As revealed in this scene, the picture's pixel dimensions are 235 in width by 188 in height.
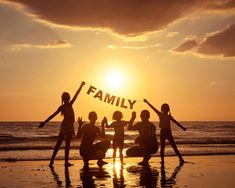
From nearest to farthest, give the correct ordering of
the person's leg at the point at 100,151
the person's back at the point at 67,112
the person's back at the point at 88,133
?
the person's back at the point at 67,112
the person's back at the point at 88,133
the person's leg at the point at 100,151

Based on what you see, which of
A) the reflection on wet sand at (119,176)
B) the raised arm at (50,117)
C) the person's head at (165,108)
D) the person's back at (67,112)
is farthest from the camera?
the person's head at (165,108)

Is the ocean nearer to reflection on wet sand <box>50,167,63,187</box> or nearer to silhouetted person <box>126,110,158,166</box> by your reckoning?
silhouetted person <box>126,110,158,166</box>

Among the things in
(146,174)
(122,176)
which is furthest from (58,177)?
(146,174)

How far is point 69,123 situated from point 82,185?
4.53 metres

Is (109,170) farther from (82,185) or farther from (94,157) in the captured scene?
(82,185)

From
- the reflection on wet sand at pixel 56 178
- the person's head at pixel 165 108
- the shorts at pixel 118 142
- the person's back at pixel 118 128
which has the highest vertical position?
the person's head at pixel 165 108

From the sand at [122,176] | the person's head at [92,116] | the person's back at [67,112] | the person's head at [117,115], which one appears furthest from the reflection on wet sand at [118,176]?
the person's back at [67,112]

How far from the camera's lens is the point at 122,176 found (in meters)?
12.3

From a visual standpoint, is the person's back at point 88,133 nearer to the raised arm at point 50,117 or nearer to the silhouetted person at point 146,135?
the raised arm at point 50,117

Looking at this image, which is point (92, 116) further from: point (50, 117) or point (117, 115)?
point (50, 117)

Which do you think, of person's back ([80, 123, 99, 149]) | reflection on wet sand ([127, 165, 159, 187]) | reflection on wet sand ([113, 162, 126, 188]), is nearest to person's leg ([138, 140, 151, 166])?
reflection on wet sand ([127, 165, 159, 187])

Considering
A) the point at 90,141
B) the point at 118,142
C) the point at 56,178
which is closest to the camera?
the point at 56,178

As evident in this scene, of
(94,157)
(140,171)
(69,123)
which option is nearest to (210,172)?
(140,171)

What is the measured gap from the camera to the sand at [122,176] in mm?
10959
